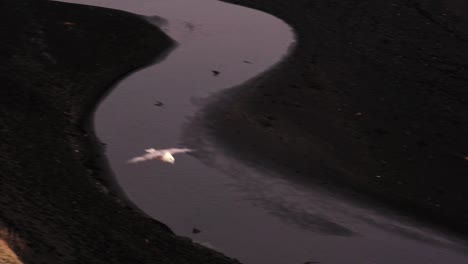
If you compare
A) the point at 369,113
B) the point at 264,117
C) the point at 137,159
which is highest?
the point at 369,113

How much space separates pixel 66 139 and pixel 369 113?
6416 mm

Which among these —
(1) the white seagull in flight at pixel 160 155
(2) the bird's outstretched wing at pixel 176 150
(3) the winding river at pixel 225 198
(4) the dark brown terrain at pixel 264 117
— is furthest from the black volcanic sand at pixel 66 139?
(2) the bird's outstretched wing at pixel 176 150

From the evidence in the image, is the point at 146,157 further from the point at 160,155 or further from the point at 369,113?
the point at 369,113

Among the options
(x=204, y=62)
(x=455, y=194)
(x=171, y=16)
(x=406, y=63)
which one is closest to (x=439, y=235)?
(x=455, y=194)

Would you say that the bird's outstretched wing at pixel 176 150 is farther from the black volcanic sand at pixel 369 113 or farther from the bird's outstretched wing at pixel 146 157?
the black volcanic sand at pixel 369 113

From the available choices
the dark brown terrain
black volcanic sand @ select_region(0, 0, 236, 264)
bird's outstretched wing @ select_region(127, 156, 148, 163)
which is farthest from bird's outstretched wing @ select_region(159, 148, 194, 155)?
black volcanic sand @ select_region(0, 0, 236, 264)

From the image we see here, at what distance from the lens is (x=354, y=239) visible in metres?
10.7

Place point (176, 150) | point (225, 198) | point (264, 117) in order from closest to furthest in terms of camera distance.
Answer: point (225, 198)
point (176, 150)
point (264, 117)

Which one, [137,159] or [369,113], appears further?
[369,113]

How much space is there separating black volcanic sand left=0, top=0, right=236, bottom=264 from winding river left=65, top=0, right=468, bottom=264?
45 centimetres

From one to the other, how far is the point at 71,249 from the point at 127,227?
1354 millimetres

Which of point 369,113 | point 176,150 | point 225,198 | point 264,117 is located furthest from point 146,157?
point 369,113

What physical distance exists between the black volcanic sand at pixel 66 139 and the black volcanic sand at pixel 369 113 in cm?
294

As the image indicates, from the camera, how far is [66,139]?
12711mm
